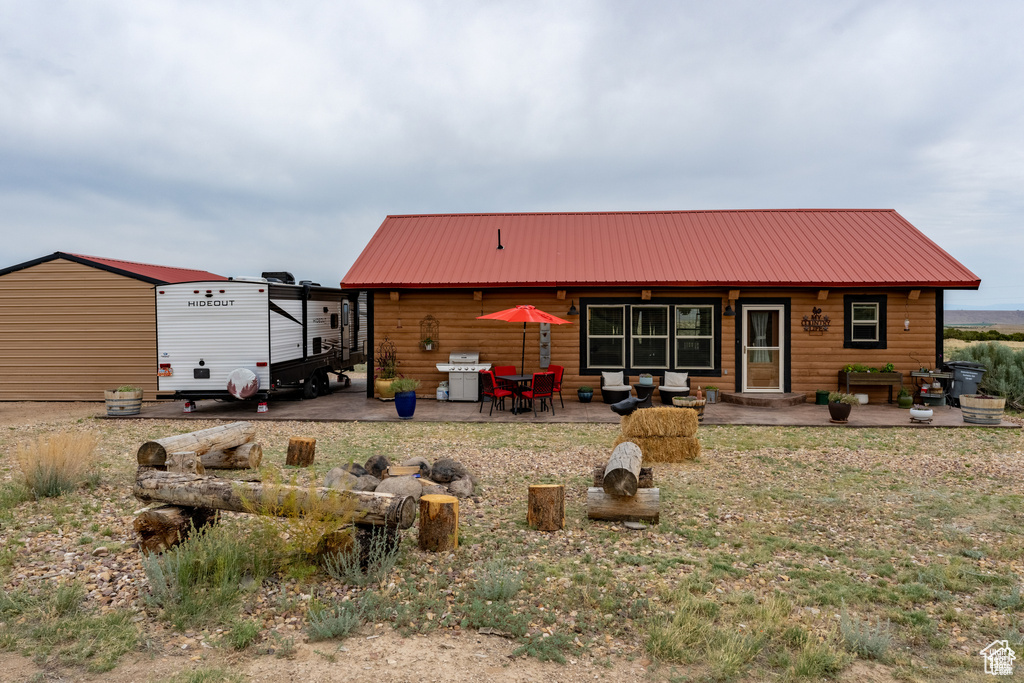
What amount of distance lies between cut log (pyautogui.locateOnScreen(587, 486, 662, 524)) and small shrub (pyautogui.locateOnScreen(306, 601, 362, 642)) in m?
2.37

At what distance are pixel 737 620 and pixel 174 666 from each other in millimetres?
3201

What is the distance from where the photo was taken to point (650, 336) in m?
13.3

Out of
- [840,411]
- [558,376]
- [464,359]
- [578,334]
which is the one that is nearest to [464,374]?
[464,359]

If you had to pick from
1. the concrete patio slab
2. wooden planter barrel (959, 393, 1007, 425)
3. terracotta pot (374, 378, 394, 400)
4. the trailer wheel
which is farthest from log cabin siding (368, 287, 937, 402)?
wooden planter barrel (959, 393, 1007, 425)

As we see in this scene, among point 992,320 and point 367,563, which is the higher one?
point 992,320

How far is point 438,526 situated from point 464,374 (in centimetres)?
841

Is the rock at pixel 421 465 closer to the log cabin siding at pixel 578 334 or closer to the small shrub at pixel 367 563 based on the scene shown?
the small shrub at pixel 367 563

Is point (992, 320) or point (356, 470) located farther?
point (992, 320)

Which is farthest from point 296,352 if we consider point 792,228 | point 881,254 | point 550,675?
point 881,254

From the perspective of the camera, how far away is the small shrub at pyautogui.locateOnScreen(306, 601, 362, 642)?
139 inches

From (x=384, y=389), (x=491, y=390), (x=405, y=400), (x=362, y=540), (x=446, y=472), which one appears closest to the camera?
(x=362, y=540)

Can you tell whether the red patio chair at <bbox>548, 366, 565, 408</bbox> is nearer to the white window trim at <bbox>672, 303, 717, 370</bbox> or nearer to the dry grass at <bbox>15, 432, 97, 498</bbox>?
the white window trim at <bbox>672, 303, 717, 370</bbox>

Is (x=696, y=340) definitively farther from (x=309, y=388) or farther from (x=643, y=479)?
(x=309, y=388)

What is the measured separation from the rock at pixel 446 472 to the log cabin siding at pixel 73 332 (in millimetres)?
10779
